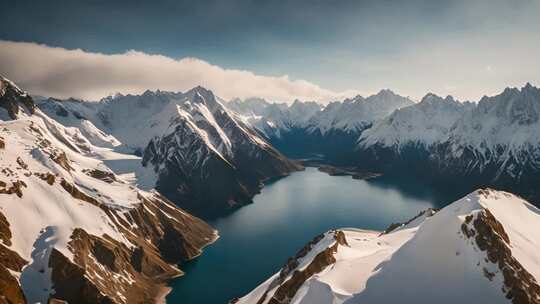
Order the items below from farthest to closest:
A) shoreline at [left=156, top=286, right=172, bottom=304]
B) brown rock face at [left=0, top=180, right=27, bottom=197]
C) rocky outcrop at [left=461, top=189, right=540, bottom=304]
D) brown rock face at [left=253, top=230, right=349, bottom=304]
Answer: shoreline at [left=156, top=286, right=172, bottom=304] < brown rock face at [left=0, top=180, right=27, bottom=197] < brown rock face at [left=253, top=230, right=349, bottom=304] < rocky outcrop at [left=461, top=189, right=540, bottom=304]

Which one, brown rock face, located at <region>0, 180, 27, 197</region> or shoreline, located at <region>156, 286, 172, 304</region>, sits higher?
brown rock face, located at <region>0, 180, 27, 197</region>

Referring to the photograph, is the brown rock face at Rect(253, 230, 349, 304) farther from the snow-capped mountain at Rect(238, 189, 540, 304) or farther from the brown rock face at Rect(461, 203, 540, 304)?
the brown rock face at Rect(461, 203, 540, 304)

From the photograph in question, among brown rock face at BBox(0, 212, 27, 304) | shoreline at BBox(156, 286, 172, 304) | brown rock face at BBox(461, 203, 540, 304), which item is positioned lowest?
shoreline at BBox(156, 286, 172, 304)

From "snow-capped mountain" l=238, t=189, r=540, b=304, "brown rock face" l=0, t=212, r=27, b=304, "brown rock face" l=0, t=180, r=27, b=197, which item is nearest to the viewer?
"snow-capped mountain" l=238, t=189, r=540, b=304

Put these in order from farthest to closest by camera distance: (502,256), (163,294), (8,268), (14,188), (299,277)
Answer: (163,294) < (14,188) < (8,268) < (299,277) < (502,256)

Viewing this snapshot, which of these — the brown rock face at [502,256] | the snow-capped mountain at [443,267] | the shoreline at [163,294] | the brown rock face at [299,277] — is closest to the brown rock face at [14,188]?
the shoreline at [163,294]

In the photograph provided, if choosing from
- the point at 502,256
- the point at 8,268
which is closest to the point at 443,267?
the point at 502,256

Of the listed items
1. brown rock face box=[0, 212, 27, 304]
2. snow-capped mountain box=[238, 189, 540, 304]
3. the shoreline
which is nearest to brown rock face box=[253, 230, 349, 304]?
snow-capped mountain box=[238, 189, 540, 304]

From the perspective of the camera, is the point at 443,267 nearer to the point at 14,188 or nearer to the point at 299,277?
the point at 299,277
